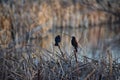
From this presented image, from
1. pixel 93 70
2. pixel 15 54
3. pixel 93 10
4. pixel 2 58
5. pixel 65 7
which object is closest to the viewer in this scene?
pixel 93 70

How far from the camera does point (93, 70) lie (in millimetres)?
3662

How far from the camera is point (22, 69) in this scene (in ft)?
12.9

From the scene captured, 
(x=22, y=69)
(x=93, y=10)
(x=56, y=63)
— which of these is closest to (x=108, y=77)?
(x=56, y=63)

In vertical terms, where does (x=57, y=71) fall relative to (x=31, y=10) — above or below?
below

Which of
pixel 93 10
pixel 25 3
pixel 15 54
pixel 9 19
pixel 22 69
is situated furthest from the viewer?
pixel 93 10

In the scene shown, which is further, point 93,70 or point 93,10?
point 93,10

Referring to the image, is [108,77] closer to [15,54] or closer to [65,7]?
[15,54]

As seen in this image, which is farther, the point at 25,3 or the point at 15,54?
the point at 25,3

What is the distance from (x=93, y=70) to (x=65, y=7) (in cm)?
753

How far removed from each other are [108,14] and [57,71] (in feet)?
30.6

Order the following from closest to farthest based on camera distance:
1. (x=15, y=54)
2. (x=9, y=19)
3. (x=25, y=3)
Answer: (x=15, y=54), (x=9, y=19), (x=25, y=3)

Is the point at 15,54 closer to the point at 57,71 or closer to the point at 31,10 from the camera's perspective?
the point at 57,71


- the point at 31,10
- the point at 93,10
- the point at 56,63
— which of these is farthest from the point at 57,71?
the point at 93,10

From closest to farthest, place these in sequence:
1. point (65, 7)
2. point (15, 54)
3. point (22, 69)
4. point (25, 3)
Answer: point (22, 69)
point (15, 54)
point (25, 3)
point (65, 7)
